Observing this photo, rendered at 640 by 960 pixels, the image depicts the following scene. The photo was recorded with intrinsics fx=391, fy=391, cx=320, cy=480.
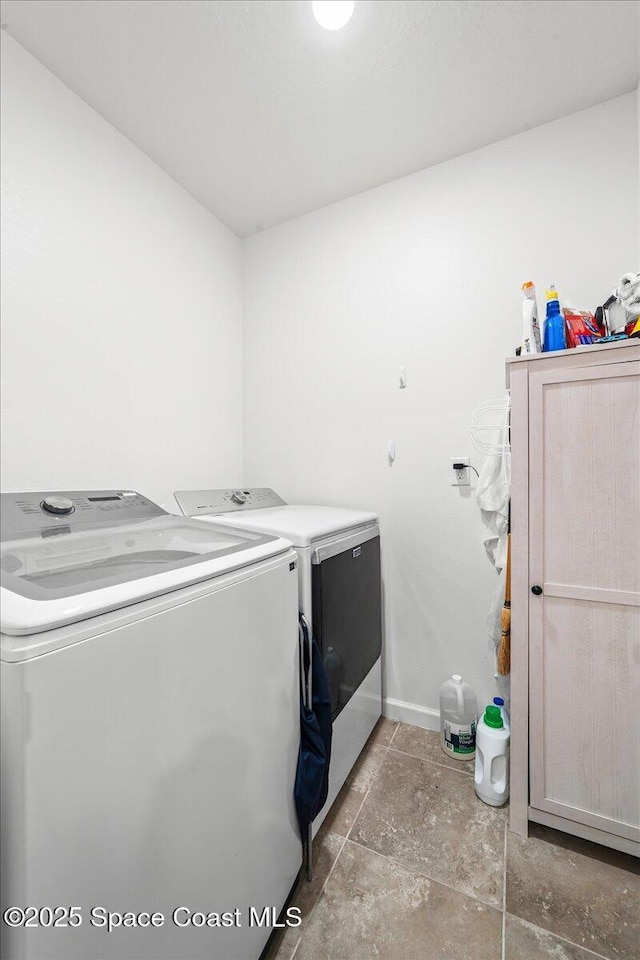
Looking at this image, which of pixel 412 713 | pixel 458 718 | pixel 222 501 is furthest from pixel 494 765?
pixel 222 501

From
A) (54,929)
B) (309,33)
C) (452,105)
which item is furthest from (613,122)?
(54,929)

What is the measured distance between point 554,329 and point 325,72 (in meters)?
1.25

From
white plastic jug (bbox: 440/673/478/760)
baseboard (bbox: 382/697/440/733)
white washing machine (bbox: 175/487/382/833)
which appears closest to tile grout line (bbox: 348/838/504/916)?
white washing machine (bbox: 175/487/382/833)

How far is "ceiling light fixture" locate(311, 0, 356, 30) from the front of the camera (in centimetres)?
119

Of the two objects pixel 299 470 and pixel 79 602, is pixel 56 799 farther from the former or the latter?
pixel 299 470

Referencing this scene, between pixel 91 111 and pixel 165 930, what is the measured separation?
8.10 ft

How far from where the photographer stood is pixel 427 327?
73.7 inches

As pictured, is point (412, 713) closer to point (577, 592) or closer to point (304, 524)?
point (577, 592)

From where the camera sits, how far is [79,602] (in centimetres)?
60

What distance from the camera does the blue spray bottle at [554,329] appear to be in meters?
1.30

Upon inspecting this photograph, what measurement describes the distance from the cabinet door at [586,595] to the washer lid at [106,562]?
910 mm

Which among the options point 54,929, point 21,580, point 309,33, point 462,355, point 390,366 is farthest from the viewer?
point 390,366

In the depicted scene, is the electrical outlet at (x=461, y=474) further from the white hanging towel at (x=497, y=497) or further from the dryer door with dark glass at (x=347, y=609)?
the dryer door with dark glass at (x=347, y=609)

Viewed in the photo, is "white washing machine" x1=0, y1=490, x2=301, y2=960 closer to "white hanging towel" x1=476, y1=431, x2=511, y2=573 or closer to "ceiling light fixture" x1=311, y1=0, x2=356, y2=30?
"white hanging towel" x1=476, y1=431, x2=511, y2=573
